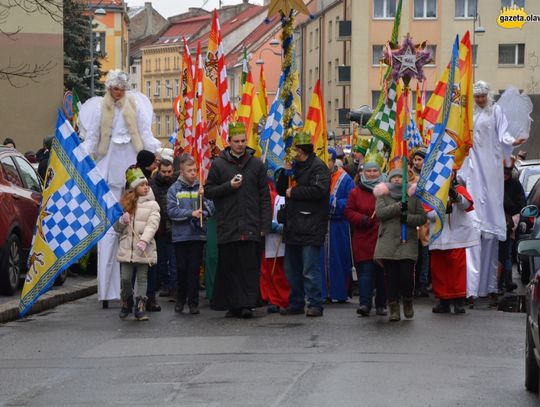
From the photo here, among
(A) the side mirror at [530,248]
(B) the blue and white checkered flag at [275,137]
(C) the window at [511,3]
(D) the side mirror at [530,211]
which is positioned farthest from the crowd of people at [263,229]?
(C) the window at [511,3]

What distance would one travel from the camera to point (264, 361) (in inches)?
449

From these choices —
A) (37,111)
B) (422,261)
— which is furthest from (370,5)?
(422,261)

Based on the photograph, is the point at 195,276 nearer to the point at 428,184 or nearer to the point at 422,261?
the point at 428,184

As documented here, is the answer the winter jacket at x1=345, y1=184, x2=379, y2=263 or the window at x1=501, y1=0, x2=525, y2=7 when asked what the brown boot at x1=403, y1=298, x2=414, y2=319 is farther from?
the window at x1=501, y1=0, x2=525, y2=7

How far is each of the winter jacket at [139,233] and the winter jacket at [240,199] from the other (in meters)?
0.60

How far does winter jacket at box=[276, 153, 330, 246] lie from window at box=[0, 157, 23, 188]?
4.62m

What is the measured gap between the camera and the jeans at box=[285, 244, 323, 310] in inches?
610

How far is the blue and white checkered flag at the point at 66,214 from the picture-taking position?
606 inches

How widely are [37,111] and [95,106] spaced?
3525 centimetres

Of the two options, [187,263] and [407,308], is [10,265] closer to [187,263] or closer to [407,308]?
[187,263]

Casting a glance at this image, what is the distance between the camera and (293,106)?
54.5 feet

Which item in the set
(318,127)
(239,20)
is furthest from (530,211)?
(239,20)

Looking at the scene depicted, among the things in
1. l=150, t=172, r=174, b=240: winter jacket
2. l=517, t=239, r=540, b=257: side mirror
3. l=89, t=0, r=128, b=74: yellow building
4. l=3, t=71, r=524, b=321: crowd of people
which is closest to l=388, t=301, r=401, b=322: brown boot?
l=3, t=71, r=524, b=321: crowd of people

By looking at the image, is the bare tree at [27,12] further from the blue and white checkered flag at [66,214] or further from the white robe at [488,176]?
the white robe at [488,176]
